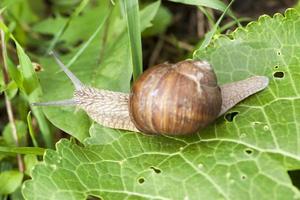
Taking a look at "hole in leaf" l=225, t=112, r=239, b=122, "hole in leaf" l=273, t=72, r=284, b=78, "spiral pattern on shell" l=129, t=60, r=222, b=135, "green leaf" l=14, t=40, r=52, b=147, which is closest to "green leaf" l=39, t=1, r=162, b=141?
"green leaf" l=14, t=40, r=52, b=147

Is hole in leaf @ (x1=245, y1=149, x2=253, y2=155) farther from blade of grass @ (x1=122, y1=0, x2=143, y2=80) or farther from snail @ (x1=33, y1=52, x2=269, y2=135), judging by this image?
blade of grass @ (x1=122, y1=0, x2=143, y2=80)

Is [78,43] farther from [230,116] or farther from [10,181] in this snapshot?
[230,116]

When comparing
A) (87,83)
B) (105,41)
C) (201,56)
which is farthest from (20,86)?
(201,56)

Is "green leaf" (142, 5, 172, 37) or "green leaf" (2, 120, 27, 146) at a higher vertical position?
"green leaf" (142, 5, 172, 37)

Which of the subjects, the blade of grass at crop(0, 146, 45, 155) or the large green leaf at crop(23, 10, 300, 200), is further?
the blade of grass at crop(0, 146, 45, 155)

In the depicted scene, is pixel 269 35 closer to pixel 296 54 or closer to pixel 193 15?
pixel 296 54
